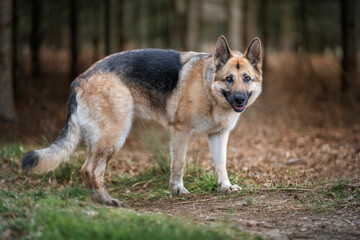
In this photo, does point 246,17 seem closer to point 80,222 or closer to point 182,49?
point 182,49

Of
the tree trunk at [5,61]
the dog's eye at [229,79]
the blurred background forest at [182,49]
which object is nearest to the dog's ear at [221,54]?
the dog's eye at [229,79]

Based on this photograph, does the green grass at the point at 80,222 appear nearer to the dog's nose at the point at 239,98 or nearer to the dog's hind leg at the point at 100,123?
the dog's hind leg at the point at 100,123

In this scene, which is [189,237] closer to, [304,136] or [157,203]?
[157,203]

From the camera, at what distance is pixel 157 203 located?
18.1 feet

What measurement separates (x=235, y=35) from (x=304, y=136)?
473 centimetres

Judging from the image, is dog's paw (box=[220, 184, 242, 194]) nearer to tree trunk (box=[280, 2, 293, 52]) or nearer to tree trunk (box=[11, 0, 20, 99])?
tree trunk (box=[11, 0, 20, 99])

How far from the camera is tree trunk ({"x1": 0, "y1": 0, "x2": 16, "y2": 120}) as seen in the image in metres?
8.77

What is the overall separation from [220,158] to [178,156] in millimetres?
633

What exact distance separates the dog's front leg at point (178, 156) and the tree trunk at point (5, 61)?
16.1ft

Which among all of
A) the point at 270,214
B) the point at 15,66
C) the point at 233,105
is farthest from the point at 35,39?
the point at 270,214

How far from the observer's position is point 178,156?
5855 millimetres

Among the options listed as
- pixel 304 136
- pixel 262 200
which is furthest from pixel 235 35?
pixel 262 200

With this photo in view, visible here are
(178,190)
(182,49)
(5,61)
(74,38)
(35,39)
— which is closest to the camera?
(178,190)

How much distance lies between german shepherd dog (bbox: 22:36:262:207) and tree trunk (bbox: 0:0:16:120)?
4056mm
